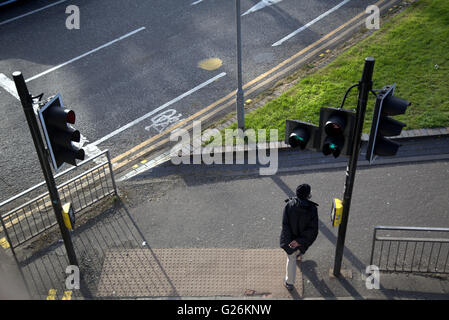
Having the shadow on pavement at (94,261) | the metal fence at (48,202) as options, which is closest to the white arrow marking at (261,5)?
the metal fence at (48,202)

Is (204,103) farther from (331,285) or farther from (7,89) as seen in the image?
(331,285)

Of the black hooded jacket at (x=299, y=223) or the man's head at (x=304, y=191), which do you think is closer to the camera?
the man's head at (x=304, y=191)

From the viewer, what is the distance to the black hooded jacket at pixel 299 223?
732 centimetres

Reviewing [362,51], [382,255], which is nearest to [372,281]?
[382,255]

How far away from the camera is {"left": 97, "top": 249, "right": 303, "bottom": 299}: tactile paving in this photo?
794cm

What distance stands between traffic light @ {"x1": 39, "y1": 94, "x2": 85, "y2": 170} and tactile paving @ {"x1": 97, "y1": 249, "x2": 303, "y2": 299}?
2.33 m

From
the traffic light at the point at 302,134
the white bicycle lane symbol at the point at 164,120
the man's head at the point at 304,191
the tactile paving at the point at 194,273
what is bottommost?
the tactile paving at the point at 194,273

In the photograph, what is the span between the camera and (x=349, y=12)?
605 inches

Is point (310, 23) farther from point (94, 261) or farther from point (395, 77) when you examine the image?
point (94, 261)

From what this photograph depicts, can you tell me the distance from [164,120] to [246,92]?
2177mm

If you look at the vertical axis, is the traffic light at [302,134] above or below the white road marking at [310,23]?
above

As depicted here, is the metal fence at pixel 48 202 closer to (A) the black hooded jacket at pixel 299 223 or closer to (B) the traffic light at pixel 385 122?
(A) the black hooded jacket at pixel 299 223

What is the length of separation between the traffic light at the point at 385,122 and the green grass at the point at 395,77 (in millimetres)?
4282

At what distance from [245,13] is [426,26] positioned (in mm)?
5052
